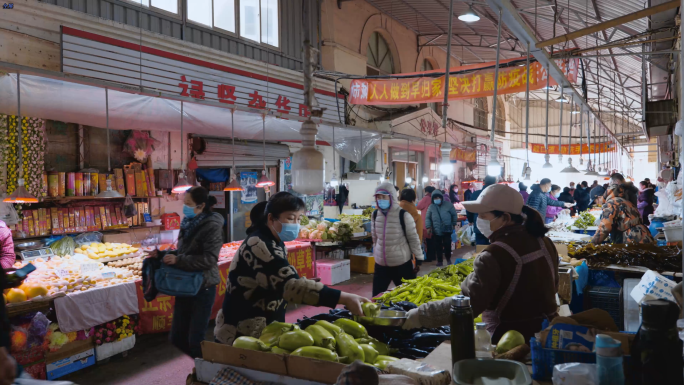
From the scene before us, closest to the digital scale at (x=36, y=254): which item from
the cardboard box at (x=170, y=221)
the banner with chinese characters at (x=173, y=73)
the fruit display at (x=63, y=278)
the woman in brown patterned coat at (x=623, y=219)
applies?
the fruit display at (x=63, y=278)

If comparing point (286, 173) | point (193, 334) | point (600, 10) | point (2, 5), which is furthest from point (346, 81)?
point (193, 334)

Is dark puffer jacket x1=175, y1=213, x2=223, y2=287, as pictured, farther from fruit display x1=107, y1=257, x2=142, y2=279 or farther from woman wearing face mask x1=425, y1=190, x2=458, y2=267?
woman wearing face mask x1=425, y1=190, x2=458, y2=267

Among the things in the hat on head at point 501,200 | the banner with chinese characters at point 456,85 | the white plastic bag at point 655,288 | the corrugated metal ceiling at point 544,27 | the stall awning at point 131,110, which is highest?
the corrugated metal ceiling at point 544,27

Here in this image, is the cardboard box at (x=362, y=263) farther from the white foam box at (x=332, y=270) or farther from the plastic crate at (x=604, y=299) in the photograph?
the plastic crate at (x=604, y=299)

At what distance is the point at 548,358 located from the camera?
1.95 meters

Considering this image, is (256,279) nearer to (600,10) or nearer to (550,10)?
(600,10)

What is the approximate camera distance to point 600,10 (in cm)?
1034

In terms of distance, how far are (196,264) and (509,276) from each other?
2843mm

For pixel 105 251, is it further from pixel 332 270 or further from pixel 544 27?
pixel 544 27

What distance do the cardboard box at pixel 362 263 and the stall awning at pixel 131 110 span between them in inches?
91.3

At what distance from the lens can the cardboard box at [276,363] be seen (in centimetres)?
217

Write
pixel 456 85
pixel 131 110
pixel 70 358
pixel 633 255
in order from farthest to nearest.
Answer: pixel 456 85 < pixel 131 110 < pixel 633 255 < pixel 70 358

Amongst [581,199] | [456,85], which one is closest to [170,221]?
[456,85]

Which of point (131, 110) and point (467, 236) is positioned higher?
point (131, 110)
